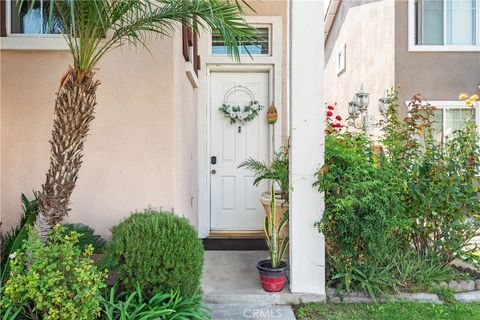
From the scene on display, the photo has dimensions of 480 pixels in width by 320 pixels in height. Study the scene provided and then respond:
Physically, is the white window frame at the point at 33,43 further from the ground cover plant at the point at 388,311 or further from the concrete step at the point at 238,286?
the ground cover plant at the point at 388,311

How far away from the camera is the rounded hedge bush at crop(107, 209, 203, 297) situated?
92.8 inches

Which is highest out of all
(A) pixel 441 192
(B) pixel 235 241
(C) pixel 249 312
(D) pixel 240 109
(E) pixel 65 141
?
(D) pixel 240 109

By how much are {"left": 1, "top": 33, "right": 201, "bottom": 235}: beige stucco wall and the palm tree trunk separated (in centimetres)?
74

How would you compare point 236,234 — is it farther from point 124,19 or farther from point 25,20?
point 25,20

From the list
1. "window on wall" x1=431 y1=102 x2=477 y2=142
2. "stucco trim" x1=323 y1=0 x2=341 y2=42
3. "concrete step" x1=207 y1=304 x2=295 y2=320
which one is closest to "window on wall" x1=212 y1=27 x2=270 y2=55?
"concrete step" x1=207 y1=304 x2=295 y2=320

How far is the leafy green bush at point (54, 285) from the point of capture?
194 cm

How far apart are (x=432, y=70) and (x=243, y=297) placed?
663 cm

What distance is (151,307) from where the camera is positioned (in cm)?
230

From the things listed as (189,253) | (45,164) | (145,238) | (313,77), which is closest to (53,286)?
(145,238)

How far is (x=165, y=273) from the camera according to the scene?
2.38 m

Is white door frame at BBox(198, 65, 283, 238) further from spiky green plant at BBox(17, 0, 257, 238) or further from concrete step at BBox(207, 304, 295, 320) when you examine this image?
spiky green plant at BBox(17, 0, 257, 238)

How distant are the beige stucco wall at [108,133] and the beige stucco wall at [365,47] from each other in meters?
6.03

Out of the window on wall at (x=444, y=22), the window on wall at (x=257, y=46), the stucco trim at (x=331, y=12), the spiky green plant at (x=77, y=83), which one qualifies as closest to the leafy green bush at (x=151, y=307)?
the spiky green plant at (x=77, y=83)

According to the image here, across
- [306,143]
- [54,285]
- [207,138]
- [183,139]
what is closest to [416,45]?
[207,138]
